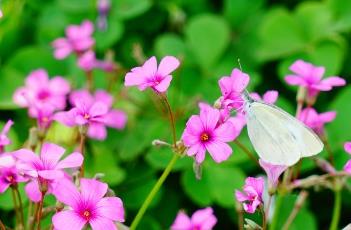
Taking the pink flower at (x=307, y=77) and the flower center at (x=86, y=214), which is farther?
the pink flower at (x=307, y=77)

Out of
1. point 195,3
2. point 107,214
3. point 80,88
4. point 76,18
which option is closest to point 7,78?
point 80,88

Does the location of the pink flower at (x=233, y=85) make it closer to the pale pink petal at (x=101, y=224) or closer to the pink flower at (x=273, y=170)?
the pink flower at (x=273, y=170)

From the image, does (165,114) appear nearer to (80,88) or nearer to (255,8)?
(80,88)

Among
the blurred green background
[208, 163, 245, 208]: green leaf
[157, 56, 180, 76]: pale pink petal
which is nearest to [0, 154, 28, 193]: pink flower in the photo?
[157, 56, 180, 76]: pale pink petal

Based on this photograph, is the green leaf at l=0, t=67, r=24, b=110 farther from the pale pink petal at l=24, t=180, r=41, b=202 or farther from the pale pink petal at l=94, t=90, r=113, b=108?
the pale pink petal at l=24, t=180, r=41, b=202

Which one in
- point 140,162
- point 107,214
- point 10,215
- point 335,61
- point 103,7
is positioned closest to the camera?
point 107,214

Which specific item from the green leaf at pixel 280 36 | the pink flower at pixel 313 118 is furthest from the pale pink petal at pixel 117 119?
the pink flower at pixel 313 118
